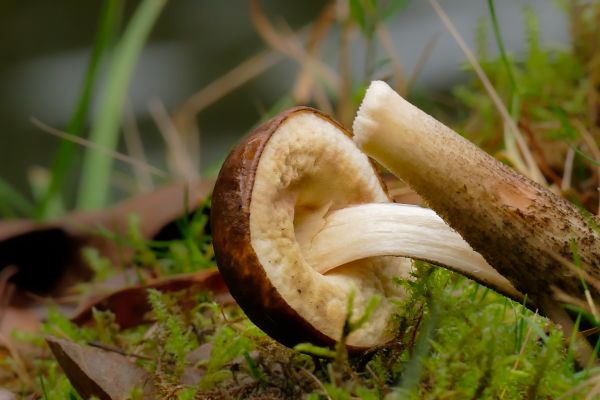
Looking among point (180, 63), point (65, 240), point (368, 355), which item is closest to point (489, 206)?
point (368, 355)

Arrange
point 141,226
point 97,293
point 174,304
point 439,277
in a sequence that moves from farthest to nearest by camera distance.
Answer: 1. point 141,226
2. point 97,293
3. point 174,304
4. point 439,277

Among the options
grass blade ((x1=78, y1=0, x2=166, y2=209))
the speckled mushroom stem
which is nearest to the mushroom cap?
the speckled mushroom stem

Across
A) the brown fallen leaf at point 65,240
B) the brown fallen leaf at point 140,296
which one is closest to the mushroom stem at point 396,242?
the brown fallen leaf at point 140,296

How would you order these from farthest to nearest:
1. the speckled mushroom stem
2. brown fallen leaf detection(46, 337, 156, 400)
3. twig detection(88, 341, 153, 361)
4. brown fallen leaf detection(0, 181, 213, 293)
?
brown fallen leaf detection(0, 181, 213, 293)
twig detection(88, 341, 153, 361)
brown fallen leaf detection(46, 337, 156, 400)
the speckled mushroom stem

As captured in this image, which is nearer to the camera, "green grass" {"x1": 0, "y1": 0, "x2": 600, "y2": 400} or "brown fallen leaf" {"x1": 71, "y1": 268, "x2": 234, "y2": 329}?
"green grass" {"x1": 0, "y1": 0, "x2": 600, "y2": 400}

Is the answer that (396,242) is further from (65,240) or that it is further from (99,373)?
(65,240)

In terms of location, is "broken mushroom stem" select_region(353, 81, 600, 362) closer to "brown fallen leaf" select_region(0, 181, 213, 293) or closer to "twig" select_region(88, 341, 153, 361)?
"twig" select_region(88, 341, 153, 361)

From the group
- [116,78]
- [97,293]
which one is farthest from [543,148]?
[116,78]

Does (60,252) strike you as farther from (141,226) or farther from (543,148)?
(543,148)
